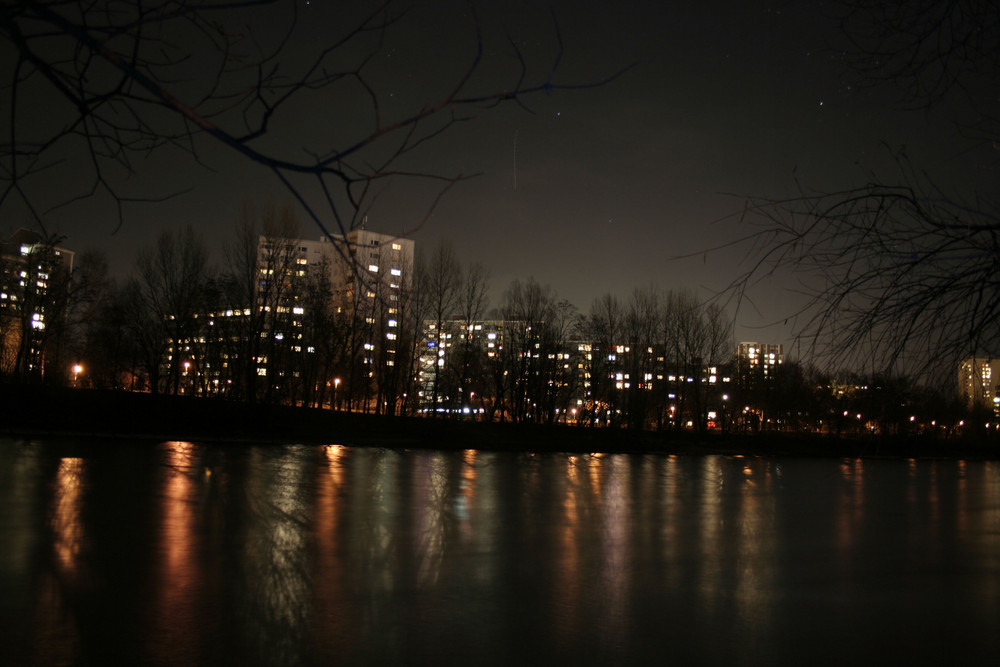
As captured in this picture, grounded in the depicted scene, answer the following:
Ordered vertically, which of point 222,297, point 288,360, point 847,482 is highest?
point 222,297

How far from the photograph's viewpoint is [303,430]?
3262 centimetres

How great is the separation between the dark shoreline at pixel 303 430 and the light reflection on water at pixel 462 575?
11127 mm

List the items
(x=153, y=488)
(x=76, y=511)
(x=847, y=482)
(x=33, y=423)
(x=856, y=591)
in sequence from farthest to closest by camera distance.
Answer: (x=33, y=423) → (x=847, y=482) → (x=153, y=488) → (x=76, y=511) → (x=856, y=591)

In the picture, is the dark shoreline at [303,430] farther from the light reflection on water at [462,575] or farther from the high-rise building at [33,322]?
the light reflection on water at [462,575]

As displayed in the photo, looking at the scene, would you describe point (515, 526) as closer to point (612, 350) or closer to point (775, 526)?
point (775, 526)

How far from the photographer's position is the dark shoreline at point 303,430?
2677 centimetres

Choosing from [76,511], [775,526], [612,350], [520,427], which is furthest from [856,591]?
[612,350]

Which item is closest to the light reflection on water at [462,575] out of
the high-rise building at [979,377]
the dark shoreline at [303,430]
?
the high-rise building at [979,377]

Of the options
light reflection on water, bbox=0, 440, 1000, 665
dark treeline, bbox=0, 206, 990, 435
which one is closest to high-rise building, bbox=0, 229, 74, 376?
dark treeline, bbox=0, 206, 990, 435

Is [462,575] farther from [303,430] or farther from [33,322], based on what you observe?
[33,322]

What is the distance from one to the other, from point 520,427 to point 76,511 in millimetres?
33361

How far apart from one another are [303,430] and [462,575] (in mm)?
26951

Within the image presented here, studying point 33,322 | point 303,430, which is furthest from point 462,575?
point 33,322

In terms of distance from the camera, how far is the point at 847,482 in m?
21.6
